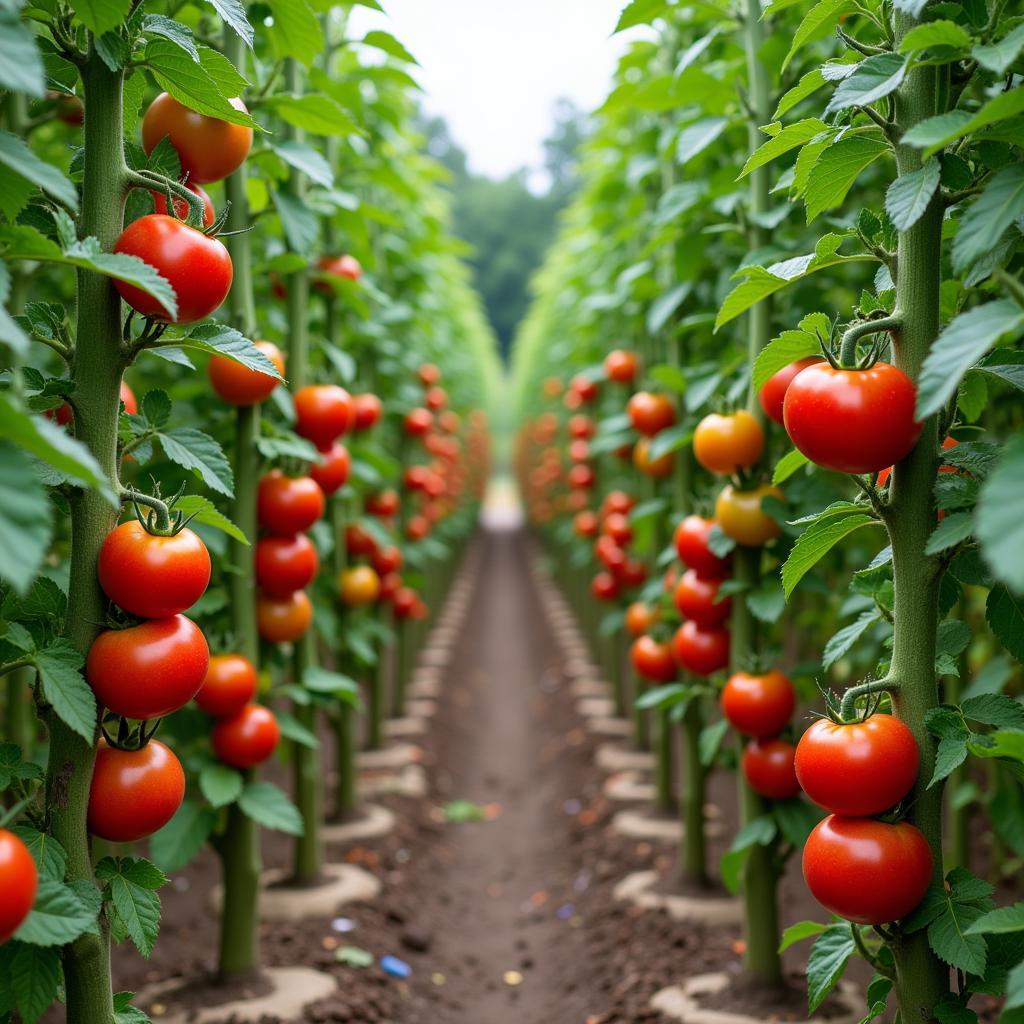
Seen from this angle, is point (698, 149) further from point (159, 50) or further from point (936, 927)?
point (936, 927)

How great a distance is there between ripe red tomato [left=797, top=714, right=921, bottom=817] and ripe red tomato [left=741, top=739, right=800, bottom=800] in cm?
131

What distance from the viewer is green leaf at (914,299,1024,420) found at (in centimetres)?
135

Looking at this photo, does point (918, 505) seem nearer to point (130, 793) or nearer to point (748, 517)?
point (748, 517)

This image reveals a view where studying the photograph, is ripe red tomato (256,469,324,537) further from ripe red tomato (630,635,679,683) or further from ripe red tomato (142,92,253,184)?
ripe red tomato (630,635,679,683)

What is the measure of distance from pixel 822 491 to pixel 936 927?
1557mm

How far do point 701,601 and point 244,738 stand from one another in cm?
152

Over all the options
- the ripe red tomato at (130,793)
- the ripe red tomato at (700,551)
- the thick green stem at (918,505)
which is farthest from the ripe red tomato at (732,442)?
the ripe red tomato at (130,793)

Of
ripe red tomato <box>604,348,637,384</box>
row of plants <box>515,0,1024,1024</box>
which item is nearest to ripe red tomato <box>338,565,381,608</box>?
row of plants <box>515,0,1024,1024</box>

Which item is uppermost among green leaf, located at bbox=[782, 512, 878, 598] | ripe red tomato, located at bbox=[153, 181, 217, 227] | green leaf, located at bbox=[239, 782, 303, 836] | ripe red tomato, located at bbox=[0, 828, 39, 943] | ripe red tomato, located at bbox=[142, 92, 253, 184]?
ripe red tomato, located at bbox=[142, 92, 253, 184]

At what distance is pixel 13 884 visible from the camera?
1296 mm

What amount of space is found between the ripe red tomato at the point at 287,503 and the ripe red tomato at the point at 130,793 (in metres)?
1.50

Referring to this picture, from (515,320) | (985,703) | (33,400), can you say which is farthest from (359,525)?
(515,320)

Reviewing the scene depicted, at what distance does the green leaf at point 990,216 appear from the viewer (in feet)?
4.63

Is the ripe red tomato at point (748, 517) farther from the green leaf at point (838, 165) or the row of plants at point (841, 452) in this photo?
the green leaf at point (838, 165)
